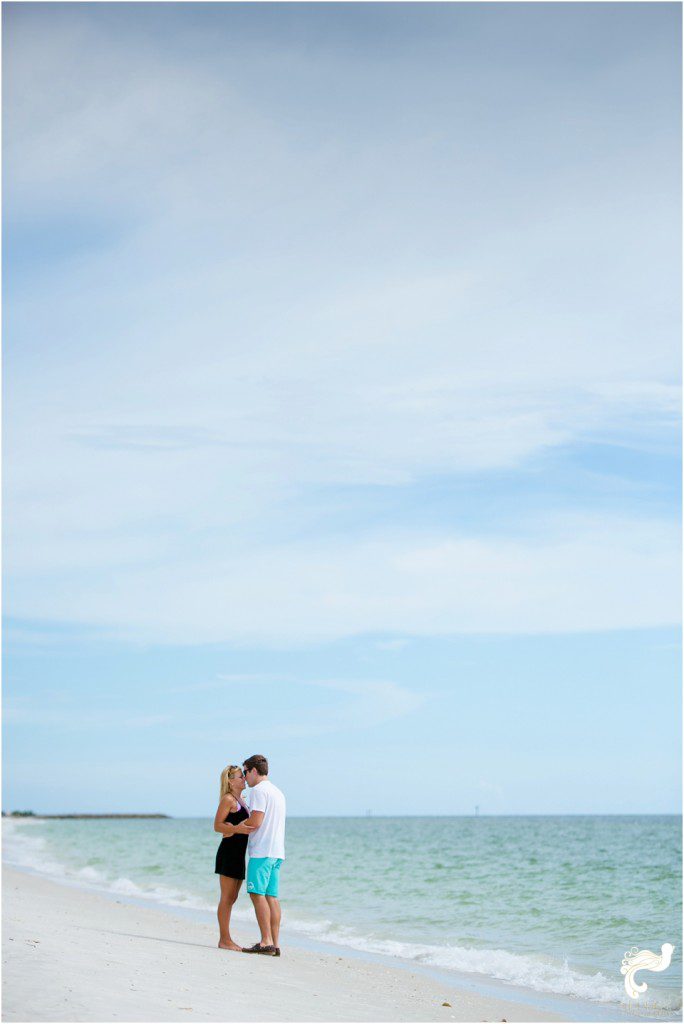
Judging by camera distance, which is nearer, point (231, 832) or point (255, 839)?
point (255, 839)

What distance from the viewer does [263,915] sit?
9922 mm

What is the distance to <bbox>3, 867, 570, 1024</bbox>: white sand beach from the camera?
6.55 metres

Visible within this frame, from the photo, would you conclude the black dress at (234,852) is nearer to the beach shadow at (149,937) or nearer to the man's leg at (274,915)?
the man's leg at (274,915)

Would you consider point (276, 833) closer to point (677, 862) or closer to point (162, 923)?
point (162, 923)

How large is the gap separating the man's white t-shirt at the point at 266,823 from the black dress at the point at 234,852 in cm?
33

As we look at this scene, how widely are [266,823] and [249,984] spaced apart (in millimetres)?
1779

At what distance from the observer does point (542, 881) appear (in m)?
25.9

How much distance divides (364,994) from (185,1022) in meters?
3.21

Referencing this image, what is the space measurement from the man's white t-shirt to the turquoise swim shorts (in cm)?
7

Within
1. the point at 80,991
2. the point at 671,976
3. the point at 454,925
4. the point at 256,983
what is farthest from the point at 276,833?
the point at 454,925

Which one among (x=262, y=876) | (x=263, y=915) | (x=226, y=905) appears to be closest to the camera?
(x=262, y=876)

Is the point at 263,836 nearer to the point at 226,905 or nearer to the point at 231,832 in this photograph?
the point at 231,832

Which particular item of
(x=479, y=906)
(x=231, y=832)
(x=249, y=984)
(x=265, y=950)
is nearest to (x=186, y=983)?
(x=249, y=984)

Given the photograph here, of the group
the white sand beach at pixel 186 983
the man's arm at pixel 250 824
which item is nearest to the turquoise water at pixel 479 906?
the white sand beach at pixel 186 983
